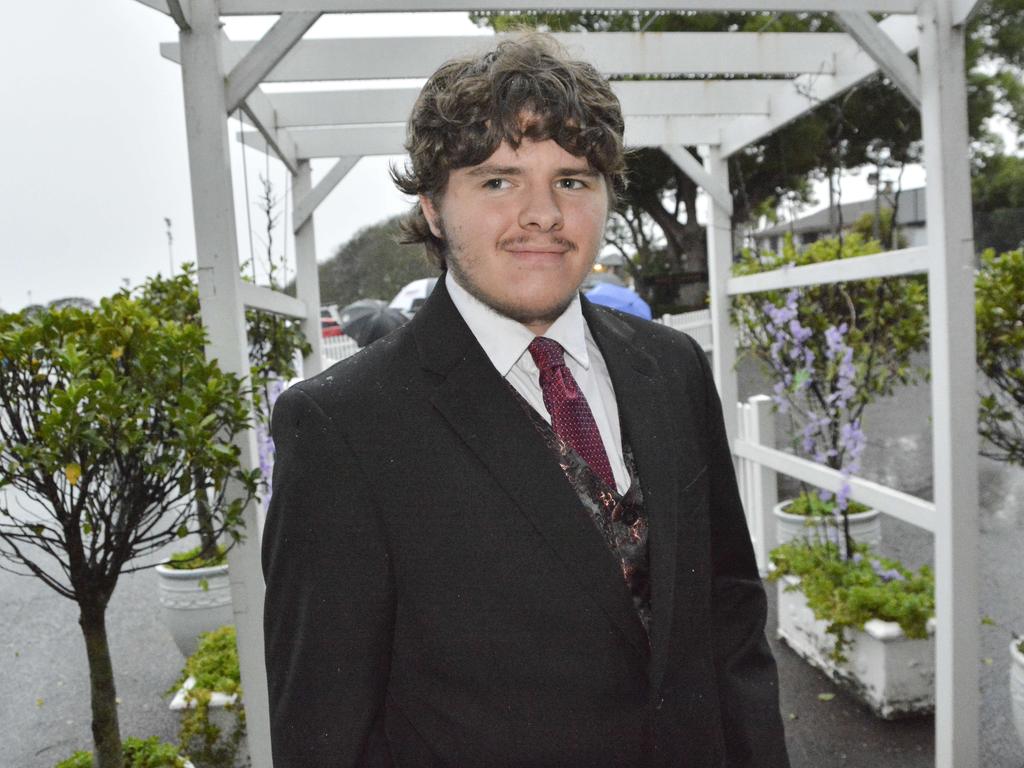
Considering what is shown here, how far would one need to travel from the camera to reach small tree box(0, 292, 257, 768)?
2.53 meters

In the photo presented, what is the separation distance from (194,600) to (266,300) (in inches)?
82.4

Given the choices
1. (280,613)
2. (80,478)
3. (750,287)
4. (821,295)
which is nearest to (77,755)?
(80,478)

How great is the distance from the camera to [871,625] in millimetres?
3922

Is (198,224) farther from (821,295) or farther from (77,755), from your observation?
(821,295)

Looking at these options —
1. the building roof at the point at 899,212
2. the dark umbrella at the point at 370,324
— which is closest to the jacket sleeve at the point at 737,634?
the dark umbrella at the point at 370,324

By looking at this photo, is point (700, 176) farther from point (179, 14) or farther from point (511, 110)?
point (511, 110)

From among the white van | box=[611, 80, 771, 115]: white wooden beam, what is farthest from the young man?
the white van

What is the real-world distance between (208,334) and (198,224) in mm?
385

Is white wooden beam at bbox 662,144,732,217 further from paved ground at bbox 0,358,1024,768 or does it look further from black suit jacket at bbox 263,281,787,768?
black suit jacket at bbox 263,281,787,768

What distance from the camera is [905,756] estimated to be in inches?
144

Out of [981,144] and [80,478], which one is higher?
[981,144]

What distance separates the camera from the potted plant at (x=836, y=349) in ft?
15.3

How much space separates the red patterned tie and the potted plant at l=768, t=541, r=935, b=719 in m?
3.03

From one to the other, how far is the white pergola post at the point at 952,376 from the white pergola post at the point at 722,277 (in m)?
2.28
